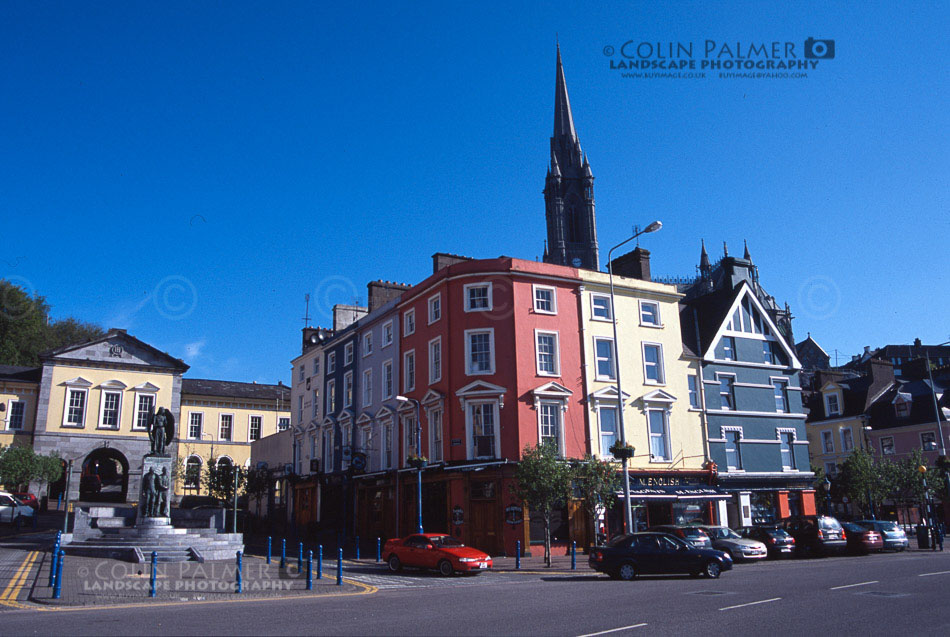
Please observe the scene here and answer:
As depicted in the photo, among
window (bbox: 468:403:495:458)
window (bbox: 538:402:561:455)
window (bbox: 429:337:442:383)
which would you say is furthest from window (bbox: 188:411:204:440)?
window (bbox: 538:402:561:455)

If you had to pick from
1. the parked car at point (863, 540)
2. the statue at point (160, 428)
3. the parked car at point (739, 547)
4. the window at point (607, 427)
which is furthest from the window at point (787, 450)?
the statue at point (160, 428)

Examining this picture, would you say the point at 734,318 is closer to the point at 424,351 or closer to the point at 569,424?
the point at 569,424

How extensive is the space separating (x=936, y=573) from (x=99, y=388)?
54.8m

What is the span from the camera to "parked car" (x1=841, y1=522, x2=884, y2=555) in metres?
31.7

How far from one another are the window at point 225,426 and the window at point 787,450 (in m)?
44.3

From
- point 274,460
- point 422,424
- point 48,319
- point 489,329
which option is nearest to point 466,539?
point 422,424

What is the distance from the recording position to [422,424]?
37156 millimetres

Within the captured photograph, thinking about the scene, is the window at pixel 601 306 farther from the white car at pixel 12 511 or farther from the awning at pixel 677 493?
the white car at pixel 12 511

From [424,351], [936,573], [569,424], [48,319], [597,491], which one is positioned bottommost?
[936,573]

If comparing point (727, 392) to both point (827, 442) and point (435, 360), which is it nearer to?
point (435, 360)

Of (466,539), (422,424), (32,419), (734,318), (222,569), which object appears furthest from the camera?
(32,419)

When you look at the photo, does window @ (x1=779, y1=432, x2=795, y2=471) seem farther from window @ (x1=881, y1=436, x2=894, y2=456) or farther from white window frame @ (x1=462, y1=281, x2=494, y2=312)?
white window frame @ (x1=462, y1=281, x2=494, y2=312)

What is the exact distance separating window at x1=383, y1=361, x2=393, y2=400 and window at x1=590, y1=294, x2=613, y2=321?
11797 millimetres

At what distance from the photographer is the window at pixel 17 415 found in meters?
53.9
